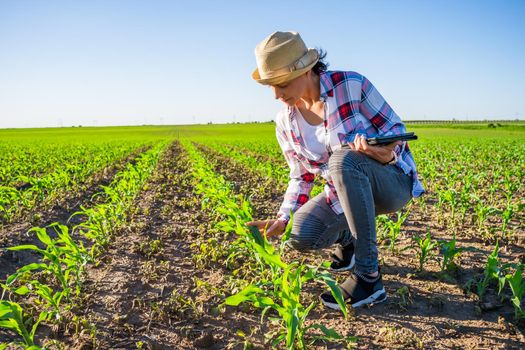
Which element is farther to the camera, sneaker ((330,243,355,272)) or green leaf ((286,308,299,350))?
sneaker ((330,243,355,272))

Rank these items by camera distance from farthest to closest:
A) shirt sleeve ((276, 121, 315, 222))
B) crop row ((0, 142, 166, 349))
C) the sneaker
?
the sneaker
shirt sleeve ((276, 121, 315, 222))
crop row ((0, 142, 166, 349))

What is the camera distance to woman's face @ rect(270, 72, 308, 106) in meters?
2.53

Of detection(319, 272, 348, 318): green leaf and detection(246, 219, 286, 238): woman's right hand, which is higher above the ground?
detection(246, 219, 286, 238): woman's right hand

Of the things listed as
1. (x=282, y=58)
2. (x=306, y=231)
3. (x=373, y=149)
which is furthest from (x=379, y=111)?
(x=306, y=231)

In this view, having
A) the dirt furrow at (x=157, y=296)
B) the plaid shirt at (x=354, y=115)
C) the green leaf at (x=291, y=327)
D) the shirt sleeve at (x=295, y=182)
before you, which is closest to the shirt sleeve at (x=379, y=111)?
the plaid shirt at (x=354, y=115)

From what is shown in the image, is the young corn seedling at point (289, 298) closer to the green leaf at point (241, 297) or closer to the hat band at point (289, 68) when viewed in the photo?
the green leaf at point (241, 297)

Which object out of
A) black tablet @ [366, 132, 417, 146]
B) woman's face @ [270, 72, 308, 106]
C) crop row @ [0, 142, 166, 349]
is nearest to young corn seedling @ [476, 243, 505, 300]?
black tablet @ [366, 132, 417, 146]

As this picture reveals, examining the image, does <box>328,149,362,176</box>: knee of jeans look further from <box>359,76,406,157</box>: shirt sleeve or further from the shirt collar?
the shirt collar

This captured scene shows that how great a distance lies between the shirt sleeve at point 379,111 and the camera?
2.65m

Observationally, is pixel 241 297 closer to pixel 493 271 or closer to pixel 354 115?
pixel 354 115

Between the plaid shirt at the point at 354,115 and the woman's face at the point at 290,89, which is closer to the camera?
the woman's face at the point at 290,89

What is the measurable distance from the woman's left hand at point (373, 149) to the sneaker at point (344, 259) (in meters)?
0.97

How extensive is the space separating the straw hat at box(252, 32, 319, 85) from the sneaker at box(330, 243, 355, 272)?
153 cm

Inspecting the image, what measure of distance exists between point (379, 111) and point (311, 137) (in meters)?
0.53
